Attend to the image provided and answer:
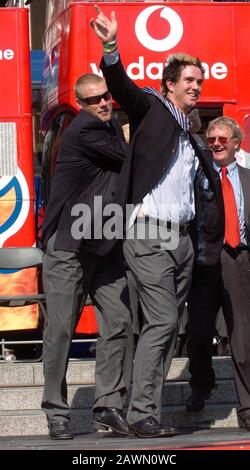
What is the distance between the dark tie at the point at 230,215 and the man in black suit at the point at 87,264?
755 mm

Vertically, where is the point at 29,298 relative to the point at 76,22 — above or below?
below

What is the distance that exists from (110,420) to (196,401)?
28.9 inches

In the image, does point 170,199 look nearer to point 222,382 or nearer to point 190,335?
point 190,335

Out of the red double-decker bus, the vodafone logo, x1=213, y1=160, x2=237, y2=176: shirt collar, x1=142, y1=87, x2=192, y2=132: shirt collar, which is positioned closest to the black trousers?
x1=213, y1=160, x2=237, y2=176: shirt collar

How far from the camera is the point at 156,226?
6.57 m

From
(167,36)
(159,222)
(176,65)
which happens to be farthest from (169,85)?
(167,36)

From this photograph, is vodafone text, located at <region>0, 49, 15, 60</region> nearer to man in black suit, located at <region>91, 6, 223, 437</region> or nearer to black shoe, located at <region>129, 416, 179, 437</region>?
man in black suit, located at <region>91, 6, 223, 437</region>

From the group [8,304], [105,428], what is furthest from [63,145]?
[8,304]
